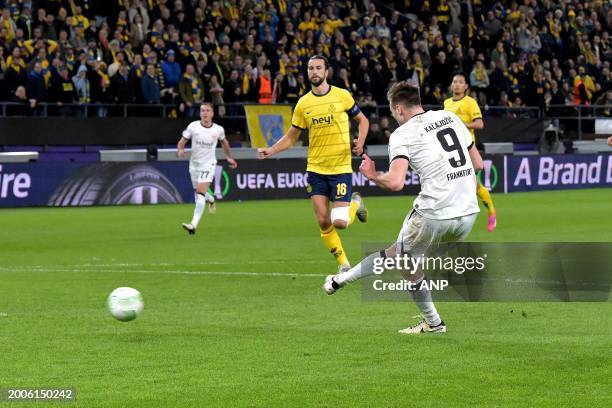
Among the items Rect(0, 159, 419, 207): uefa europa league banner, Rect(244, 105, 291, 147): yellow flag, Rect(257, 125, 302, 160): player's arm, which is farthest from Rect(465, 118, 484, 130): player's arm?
Rect(244, 105, 291, 147): yellow flag

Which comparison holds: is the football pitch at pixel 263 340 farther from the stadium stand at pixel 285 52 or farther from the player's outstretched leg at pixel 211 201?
the stadium stand at pixel 285 52

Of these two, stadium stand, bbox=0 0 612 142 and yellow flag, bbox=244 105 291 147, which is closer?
stadium stand, bbox=0 0 612 142

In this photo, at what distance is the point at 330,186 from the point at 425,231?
16.4 feet

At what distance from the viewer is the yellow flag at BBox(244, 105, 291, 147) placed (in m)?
31.4

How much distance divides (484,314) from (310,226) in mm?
11831

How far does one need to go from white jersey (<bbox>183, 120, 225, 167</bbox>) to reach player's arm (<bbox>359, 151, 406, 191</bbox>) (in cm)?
1441

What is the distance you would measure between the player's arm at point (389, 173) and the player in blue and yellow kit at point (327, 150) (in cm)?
507

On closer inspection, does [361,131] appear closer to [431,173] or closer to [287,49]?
[431,173]

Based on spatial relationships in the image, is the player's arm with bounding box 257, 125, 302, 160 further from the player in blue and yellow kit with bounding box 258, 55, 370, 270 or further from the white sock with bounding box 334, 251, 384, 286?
the white sock with bounding box 334, 251, 384, 286

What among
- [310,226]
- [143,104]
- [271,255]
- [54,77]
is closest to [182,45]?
[143,104]

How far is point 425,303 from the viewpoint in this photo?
32.3ft

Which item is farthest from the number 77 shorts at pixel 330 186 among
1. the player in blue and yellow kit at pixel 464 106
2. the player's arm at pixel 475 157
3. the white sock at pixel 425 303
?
the player in blue and yellow kit at pixel 464 106

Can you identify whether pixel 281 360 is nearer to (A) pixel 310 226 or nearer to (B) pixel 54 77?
(A) pixel 310 226

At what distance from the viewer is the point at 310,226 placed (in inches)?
903
